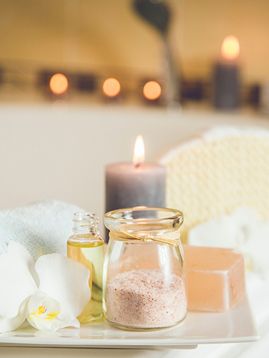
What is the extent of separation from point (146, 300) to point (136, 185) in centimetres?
33

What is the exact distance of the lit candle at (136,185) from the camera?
0.89 metres

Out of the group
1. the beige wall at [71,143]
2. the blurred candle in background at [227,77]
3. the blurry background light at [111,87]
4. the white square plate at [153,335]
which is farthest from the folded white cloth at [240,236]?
the blurry background light at [111,87]

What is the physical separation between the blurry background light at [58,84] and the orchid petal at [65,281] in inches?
64.0

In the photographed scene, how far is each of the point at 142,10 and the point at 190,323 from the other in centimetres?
164

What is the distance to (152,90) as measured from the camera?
2.27m

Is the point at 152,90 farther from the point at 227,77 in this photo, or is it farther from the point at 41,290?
the point at 41,290

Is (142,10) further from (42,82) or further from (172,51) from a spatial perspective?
(42,82)

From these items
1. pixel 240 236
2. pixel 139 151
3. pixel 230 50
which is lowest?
pixel 240 236

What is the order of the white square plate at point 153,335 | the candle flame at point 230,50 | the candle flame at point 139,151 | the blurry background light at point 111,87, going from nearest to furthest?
the white square plate at point 153,335 → the candle flame at point 139,151 → the candle flame at point 230,50 → the blurry background light at point 111,87

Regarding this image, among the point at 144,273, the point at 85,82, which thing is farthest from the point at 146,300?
the point at 85,82

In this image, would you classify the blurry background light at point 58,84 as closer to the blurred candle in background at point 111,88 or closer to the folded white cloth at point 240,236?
the blurred candle in background at point 111,88

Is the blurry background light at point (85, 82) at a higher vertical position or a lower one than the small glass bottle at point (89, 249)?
higher

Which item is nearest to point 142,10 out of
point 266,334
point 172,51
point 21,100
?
point 172,51

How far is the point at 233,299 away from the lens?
24.8 inches
